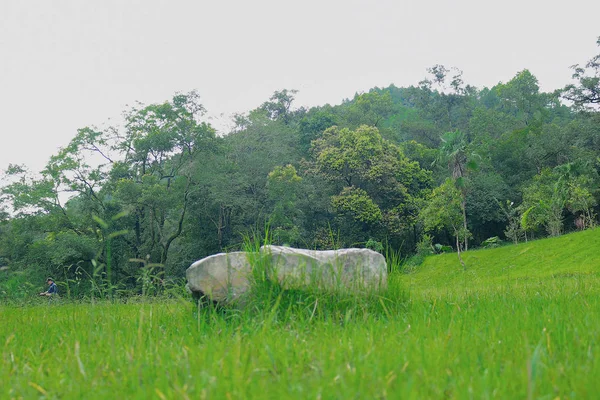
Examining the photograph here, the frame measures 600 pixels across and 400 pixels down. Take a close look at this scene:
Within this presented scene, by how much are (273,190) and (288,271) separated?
97.4ft

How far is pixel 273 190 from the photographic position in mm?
33969

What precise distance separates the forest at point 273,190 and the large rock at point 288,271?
2191cm

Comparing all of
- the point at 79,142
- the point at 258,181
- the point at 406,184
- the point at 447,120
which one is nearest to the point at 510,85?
the point at 447,120

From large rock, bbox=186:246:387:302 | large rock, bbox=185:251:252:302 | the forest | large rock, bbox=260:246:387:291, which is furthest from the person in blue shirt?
the forest

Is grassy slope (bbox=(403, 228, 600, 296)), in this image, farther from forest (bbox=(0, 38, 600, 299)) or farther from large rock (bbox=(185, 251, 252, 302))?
large rock (bbox=(185, 251, 252, 302))

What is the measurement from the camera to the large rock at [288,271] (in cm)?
427

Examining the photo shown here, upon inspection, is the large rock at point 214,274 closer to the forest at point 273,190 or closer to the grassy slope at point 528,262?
the grassy slope at point 528,262

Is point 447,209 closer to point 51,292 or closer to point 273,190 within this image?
point 273,190

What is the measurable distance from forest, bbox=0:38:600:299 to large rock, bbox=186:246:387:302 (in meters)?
21.9

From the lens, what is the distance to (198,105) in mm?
34594

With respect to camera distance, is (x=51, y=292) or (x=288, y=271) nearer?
(x=288, y=271)

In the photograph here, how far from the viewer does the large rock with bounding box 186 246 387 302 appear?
168 inches

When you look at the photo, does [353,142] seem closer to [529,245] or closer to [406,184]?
[406,184]

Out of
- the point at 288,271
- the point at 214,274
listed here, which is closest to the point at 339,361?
the point at 288,271
